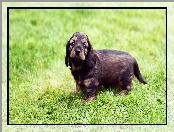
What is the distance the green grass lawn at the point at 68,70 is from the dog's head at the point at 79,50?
0.41m

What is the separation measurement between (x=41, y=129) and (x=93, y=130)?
1.64ft

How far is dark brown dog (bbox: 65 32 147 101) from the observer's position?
472 cm

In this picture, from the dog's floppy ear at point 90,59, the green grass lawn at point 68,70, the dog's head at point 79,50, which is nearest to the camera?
the dog's head at point 79,50

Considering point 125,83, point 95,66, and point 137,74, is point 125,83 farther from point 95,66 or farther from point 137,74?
point 95,66

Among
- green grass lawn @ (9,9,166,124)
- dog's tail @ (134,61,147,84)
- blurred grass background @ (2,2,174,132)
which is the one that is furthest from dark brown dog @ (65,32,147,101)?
blurred grass background @ (2,2,174,132)

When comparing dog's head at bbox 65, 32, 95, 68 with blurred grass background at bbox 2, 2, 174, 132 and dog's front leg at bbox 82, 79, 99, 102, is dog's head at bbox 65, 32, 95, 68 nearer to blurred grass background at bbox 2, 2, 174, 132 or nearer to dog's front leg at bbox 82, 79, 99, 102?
dog's front leg at bbox 82, 79, 99, 102

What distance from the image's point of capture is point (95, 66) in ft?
16.1

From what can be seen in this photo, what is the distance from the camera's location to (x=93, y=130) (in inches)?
193

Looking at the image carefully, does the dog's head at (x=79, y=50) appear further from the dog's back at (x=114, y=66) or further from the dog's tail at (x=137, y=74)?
the dog's tail at (x=137, y=74)

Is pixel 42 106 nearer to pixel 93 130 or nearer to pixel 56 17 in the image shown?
pixel 93 130

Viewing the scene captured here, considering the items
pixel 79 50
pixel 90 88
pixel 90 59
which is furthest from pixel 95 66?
pixel 79 50

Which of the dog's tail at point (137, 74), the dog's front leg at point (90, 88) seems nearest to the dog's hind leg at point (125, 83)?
the dog's tail at point (137, 74)

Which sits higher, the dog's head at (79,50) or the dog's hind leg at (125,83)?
the dog's head at (79,50)

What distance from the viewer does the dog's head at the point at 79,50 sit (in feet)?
15.3
